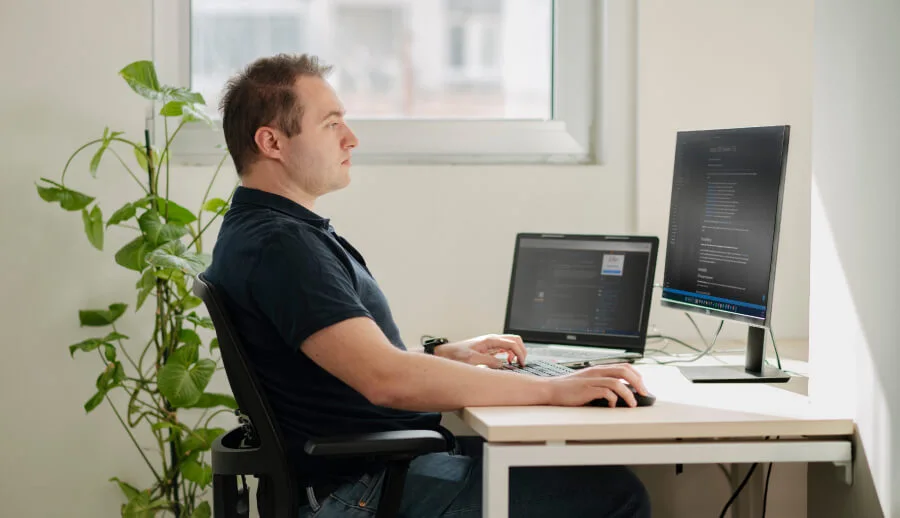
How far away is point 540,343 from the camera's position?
2.65m

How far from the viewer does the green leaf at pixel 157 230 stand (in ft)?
8.57

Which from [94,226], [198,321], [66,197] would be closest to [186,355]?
[198,321]

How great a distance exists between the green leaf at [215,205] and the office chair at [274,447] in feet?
3.62

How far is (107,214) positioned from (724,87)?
6.24ft

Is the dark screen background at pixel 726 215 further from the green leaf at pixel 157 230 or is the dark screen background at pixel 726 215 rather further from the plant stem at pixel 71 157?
the plant stem at pixel 71 157

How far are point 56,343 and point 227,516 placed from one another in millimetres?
1471

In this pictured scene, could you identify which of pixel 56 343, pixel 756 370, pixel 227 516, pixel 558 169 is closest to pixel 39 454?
pixel 56 343

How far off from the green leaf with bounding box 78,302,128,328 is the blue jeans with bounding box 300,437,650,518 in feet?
4.37

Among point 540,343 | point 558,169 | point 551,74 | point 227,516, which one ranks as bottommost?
point 227,516

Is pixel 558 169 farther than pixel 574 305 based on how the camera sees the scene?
Yes

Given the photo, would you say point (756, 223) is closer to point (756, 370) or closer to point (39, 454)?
point (756, 370)

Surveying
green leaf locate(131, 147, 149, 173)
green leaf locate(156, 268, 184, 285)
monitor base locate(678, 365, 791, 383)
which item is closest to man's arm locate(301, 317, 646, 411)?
monitor base locate(678, 365, 791, 383)

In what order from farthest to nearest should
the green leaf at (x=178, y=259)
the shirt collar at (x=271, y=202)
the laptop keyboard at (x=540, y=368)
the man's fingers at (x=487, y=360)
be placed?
1. the green leaf at (x=178, y=259)
2. the man's fingers at (x=487, y=360)
3. the laptop keyboard at (x=540, y=368)
4. the shirt collar at (x=271, y=202)

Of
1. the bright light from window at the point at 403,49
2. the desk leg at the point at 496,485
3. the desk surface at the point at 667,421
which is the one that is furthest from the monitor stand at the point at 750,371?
the bright light from window at the point at 403,49
